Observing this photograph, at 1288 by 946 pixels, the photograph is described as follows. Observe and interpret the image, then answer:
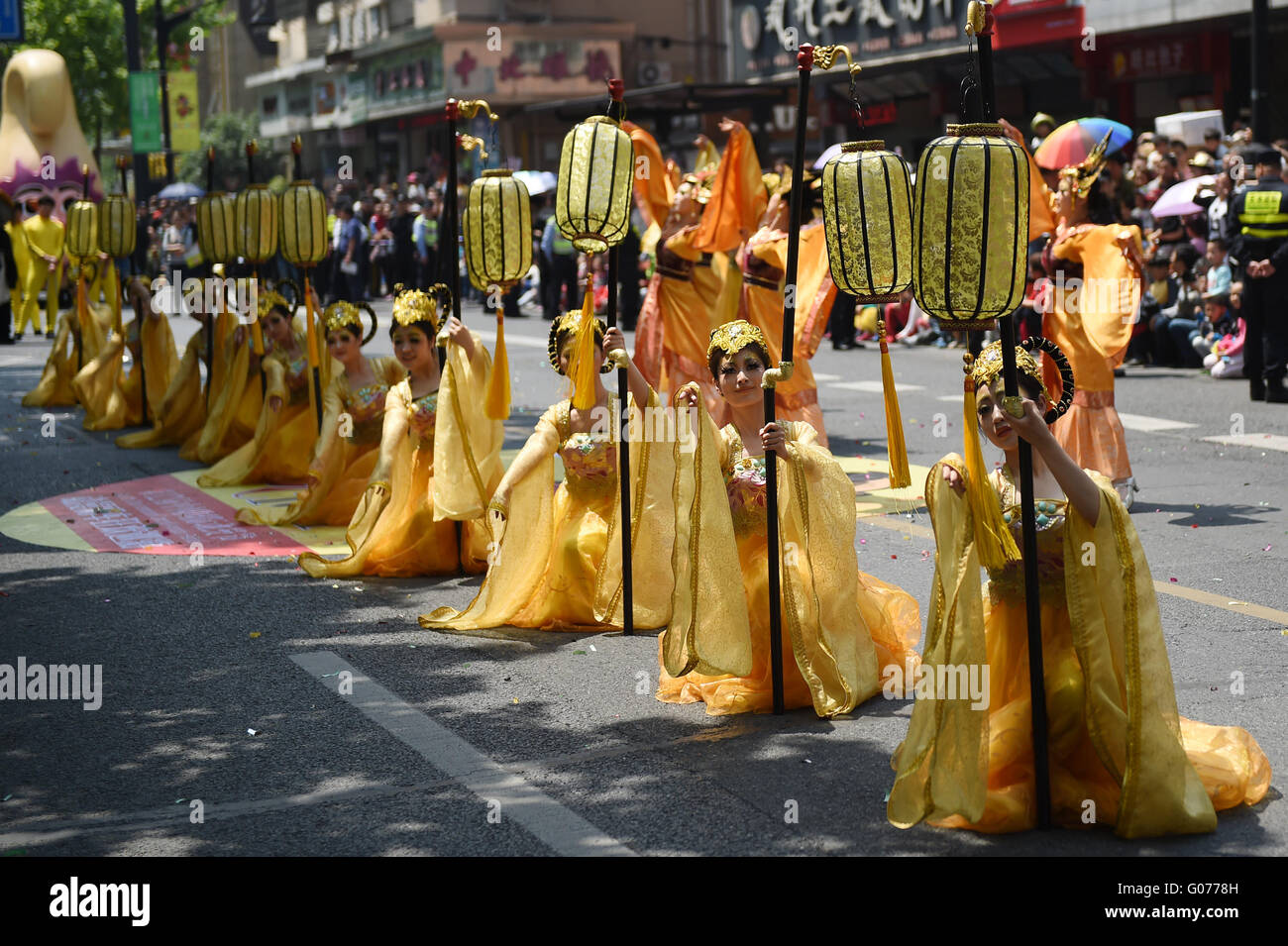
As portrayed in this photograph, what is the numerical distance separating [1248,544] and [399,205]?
67.2 ft

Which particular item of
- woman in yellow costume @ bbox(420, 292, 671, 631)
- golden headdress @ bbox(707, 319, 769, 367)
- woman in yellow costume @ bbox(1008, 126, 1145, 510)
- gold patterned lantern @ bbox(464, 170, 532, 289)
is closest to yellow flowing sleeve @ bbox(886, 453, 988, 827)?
golden headdress @ bbox(707, 319, 769, 367)

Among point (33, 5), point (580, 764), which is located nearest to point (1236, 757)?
point (580, 764)

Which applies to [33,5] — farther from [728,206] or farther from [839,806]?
[839,806]

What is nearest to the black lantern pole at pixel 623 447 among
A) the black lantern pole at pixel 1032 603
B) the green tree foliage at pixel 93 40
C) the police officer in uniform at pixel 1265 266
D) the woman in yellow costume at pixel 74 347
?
the black lantern pole at pixel 1032 603

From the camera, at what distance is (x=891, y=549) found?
8.06 metres

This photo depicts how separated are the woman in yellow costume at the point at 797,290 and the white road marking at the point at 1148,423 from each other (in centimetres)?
346

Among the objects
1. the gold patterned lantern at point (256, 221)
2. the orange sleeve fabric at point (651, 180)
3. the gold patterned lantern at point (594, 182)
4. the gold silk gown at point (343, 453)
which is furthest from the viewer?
the gold patterned lantern at point (256, 221)

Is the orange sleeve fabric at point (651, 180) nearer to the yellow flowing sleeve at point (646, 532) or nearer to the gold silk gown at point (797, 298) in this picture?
the gold silk gown at point (797, 298)

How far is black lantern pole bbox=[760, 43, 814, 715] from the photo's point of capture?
518cm

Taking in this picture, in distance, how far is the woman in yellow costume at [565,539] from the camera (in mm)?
6625

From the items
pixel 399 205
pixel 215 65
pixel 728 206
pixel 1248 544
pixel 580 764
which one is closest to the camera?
pixel 580 764

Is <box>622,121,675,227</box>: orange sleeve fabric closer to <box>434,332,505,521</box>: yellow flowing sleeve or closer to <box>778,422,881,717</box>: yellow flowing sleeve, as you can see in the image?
<box>434,332,505,521</box>: yellow flowing sleeve
